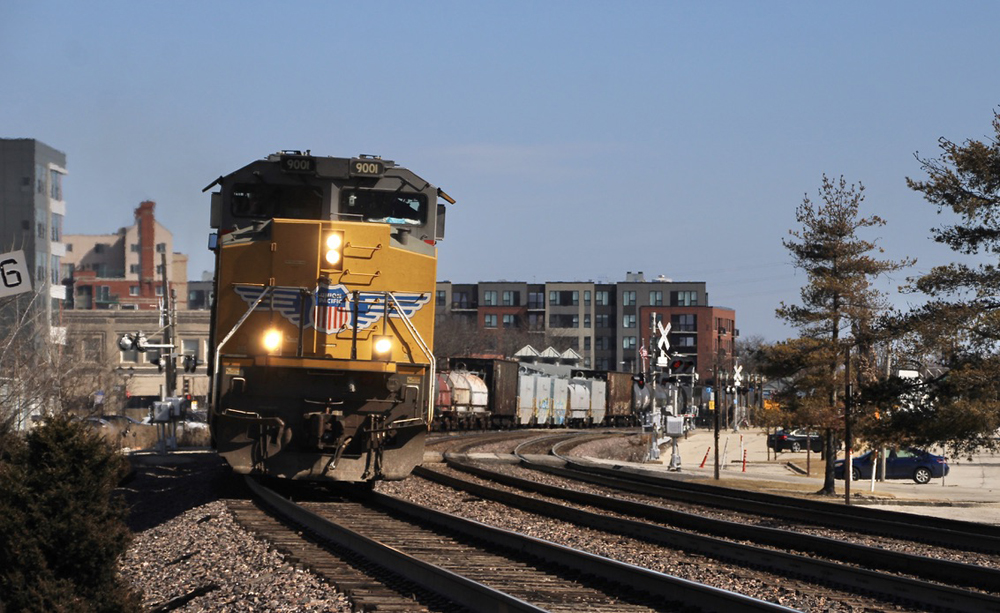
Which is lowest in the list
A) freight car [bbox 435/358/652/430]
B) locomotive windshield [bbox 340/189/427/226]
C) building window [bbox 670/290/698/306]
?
freight car [bbox 435/358/652/430]

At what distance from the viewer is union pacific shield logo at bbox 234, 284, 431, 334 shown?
1386cm

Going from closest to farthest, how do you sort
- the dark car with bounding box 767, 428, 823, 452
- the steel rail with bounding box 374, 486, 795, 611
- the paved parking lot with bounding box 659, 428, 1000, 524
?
the steel rail with bounding box 374, 486, 795, 611 < the paved parking lot with bounding box 659, 428, 1000, 524 < the dark car with bounding box 767, 428, 823, 452

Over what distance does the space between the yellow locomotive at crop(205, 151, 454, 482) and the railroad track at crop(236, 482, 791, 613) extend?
93cm

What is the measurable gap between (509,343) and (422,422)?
377 ft

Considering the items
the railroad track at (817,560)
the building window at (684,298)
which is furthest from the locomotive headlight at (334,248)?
the building window at (684,298)

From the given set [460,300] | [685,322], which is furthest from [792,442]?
[460,300]

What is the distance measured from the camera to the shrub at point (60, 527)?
8219 mm

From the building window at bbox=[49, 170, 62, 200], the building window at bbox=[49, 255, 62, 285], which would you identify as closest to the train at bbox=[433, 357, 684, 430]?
the building window at bbox=[49, 255, 62, 285]

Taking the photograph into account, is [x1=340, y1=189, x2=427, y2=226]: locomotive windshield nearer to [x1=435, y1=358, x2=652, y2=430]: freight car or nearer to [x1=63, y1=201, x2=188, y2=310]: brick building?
→ [x1=435, y1=358, x2=652, y2=430]: freight car

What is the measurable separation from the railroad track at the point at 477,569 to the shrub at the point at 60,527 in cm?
184

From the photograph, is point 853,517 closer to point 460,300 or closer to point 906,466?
point 906,466

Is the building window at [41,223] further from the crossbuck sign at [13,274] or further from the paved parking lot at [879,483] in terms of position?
the crossbuck sign at [13,274]

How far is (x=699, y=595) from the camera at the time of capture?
315 inches

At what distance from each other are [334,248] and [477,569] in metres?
5.38
